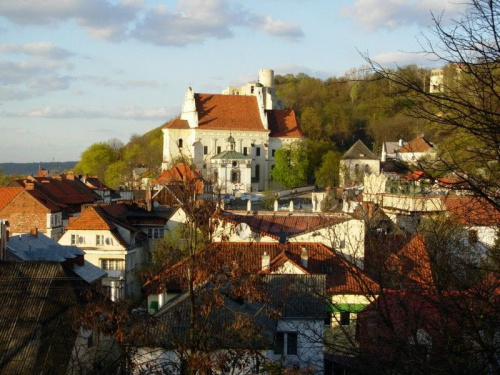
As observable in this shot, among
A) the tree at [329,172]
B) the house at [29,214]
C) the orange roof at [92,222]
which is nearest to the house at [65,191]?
the house at [29,214]

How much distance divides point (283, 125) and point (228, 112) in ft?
20.5

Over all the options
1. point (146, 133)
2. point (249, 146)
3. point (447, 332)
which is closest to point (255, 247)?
point (447, 332)

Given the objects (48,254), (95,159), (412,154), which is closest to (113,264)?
(48,254)

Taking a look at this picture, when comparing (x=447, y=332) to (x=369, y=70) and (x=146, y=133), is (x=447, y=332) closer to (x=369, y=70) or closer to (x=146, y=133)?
(x=369, y=70)

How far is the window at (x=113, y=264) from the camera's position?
32.3 metres

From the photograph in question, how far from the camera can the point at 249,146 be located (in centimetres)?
7931

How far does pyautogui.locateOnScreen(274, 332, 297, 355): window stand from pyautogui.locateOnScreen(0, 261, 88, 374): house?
4.35 metres

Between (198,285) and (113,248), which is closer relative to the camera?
(198,285)

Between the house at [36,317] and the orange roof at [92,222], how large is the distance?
1638 centimetres

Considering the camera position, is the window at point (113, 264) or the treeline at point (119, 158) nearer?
the window at point (113, 264)

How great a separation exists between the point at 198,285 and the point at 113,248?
2340 centimetres

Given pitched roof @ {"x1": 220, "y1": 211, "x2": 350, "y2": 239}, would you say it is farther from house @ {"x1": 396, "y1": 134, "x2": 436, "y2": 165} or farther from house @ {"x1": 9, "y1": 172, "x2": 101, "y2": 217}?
house @ {"x1": 396, "y1": 134, "x2": 436, "y2": 165}

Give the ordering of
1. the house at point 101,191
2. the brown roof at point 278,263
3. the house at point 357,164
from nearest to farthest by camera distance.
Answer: the brown roof at point 278,263, the house at point 101,191, the house at point 357,164

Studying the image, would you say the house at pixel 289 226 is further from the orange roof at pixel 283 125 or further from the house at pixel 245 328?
the orange roof at pixel 283 125
